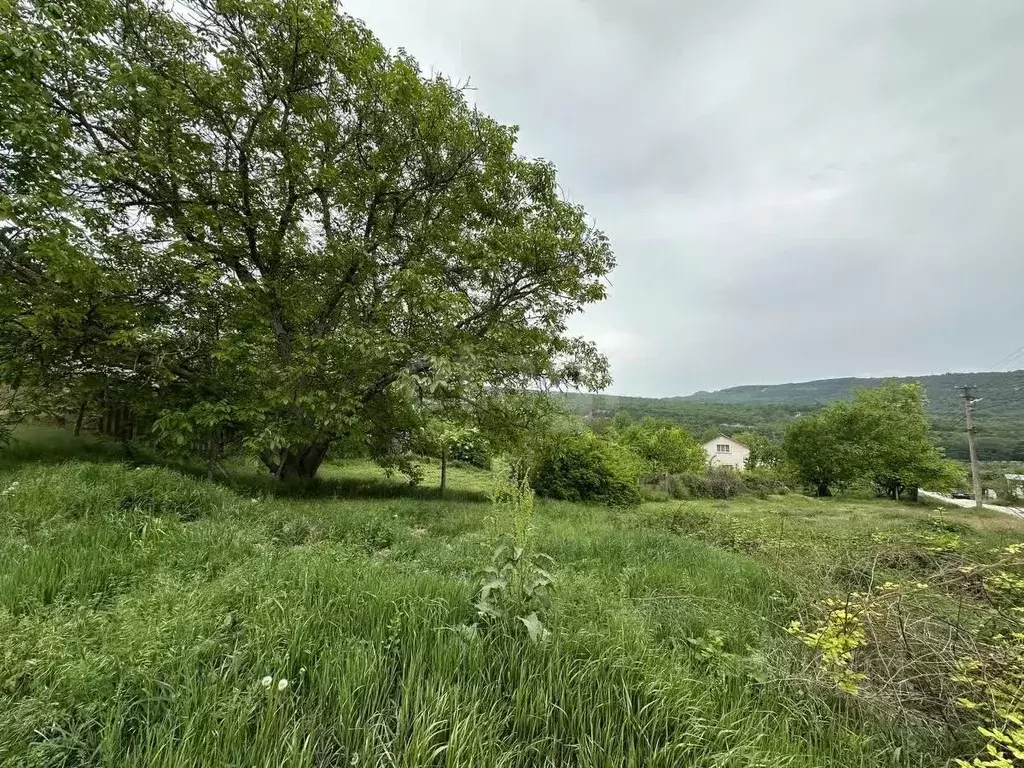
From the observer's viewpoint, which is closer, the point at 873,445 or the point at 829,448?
the point at 873,445

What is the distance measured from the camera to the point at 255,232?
28.6ft

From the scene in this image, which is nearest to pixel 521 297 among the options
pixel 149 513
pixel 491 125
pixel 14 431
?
pixel 491 125

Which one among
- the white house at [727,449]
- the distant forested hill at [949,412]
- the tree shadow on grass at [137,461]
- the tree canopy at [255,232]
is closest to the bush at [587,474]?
the distant forested hill at [949,412]

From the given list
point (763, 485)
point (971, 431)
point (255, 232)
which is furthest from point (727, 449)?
point (255, 232)

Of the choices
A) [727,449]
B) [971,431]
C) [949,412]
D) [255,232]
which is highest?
[255,232]

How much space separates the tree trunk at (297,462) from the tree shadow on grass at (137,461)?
26 centimetres

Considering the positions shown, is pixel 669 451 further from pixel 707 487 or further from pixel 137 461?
pixel 137 461

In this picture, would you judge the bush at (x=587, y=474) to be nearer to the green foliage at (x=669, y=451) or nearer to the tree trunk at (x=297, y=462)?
the tree trunk at (x=297, y=462)

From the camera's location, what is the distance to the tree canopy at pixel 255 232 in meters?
6.79

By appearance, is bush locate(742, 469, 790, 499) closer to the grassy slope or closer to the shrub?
the shrub

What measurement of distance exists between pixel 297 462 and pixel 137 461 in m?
3.11

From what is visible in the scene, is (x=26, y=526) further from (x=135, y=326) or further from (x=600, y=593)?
(x=600, y=593)

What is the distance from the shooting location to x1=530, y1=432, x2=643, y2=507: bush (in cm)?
1841

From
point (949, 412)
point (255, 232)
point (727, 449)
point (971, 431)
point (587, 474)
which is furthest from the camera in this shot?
point (727, 449)
